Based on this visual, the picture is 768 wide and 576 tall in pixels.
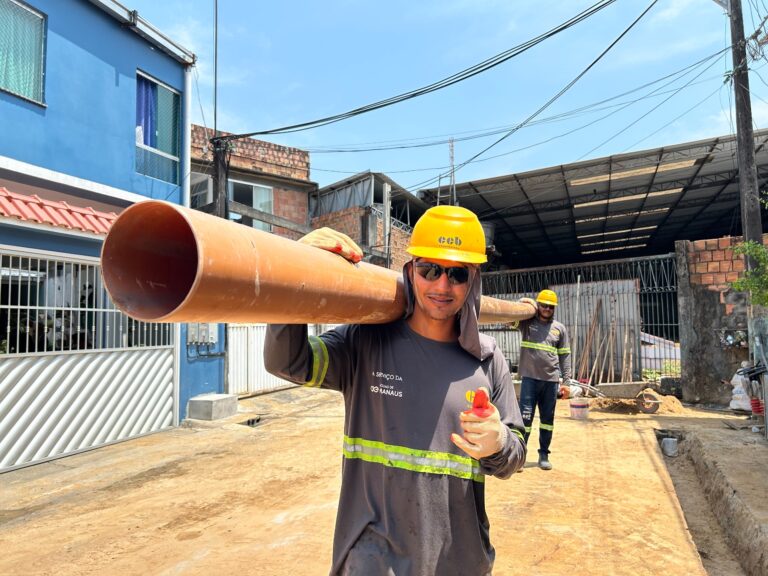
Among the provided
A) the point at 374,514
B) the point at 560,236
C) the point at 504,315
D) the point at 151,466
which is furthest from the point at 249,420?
the point at 560,236

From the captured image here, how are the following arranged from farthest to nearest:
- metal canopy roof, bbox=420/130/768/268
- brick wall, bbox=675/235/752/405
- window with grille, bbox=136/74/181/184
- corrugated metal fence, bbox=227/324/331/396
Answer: metal canopy roof, bbox=420/130/768/268, corrugated metal fence, bbox=227/324/331/396, brick wall, bbox=675/235/752/405, window with grille, bbox=136/74/181/184

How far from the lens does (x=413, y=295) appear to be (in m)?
1.83

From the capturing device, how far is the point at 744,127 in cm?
859

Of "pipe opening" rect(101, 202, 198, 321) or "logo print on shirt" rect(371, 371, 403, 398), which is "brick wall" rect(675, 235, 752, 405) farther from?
"pipe opening" rect(101, 202, 198, 321)

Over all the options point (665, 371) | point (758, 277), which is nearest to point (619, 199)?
point (665, 371)

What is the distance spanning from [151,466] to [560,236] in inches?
744

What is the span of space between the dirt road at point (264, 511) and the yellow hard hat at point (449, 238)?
106 inches

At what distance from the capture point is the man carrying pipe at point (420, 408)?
1.56 meters

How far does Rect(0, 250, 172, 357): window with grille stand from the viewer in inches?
232

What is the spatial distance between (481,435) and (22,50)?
323 inches

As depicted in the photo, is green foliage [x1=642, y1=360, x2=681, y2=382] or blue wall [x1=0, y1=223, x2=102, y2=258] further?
green foliage [x1=642, y1=360, x2=681, y2=382]

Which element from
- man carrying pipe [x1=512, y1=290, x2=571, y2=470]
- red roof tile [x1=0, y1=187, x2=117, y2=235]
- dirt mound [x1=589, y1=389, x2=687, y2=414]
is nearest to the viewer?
red roof tile [x1=0, y1=187, x2=117, y2=235]

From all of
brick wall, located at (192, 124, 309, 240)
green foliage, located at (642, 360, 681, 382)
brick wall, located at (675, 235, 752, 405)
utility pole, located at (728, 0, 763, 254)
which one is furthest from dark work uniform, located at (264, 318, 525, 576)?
brick wall, located at (192, 124, 309, 240)

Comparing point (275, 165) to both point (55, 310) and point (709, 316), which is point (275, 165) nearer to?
point (55, 310)
